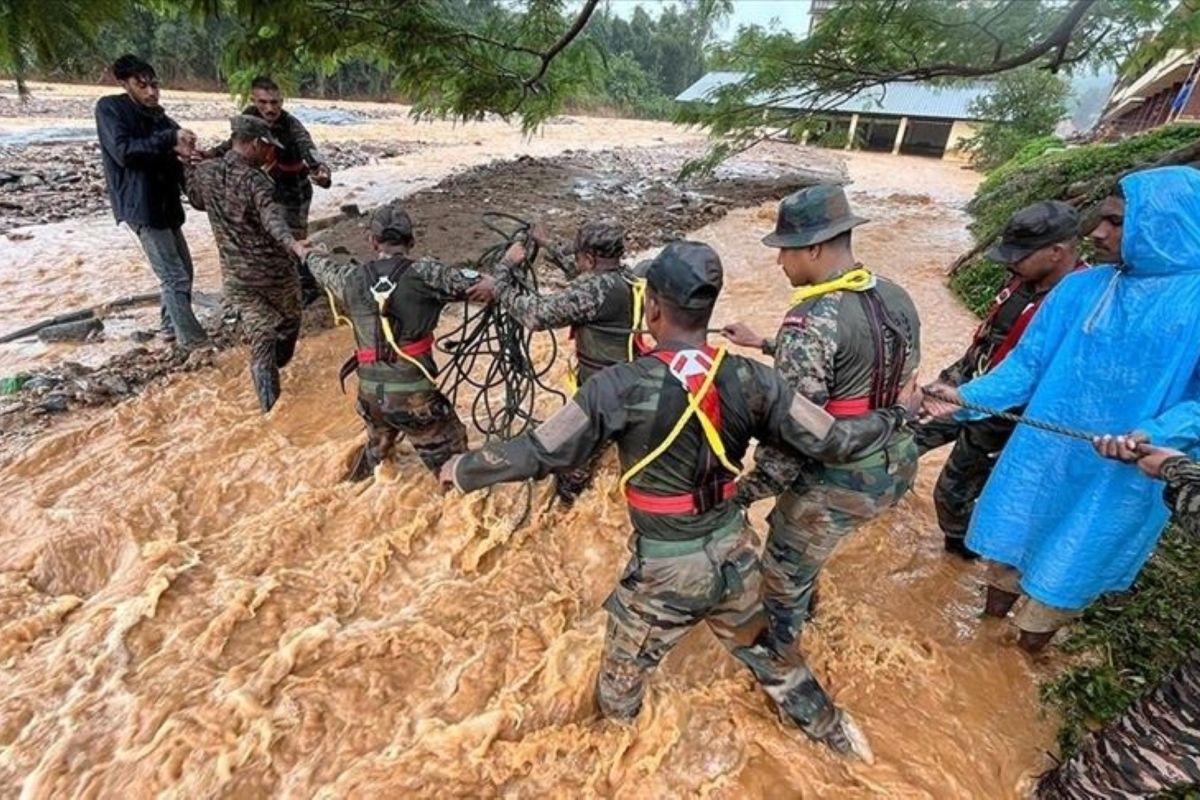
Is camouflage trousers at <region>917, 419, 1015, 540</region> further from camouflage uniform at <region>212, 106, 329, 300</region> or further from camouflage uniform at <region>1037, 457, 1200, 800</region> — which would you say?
camouflage uniform at <region>212, 106, 329, 300</region>

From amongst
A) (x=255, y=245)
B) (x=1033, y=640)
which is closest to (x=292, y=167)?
(x=255, y=245)

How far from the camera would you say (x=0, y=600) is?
10.1 ft

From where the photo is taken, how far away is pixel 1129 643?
2832 millimetres

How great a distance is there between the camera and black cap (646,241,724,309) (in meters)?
1.78

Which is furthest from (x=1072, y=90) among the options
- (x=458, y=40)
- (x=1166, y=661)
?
(x=1166, y=661)

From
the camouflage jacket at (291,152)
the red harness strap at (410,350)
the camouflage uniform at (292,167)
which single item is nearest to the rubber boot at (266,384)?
the camouflage uniform at (292,167)

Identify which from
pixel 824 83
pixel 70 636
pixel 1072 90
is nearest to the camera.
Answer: pixel 70 636

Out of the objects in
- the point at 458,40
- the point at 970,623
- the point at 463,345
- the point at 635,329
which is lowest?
the point at 970,623

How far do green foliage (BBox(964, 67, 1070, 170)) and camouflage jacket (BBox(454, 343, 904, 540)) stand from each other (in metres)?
22.7

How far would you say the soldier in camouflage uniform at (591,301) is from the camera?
3053 mm

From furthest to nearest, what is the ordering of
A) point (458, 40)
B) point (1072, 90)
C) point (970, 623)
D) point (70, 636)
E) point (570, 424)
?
point (1072, 90), point (458, 40), point (970, 623), point (70, 636), point (570, 424)

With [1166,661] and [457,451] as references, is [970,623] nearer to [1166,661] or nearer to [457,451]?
[1166,661]

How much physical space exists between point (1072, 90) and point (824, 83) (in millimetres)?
17784

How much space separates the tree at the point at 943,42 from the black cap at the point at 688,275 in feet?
21.6
